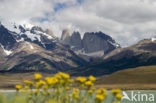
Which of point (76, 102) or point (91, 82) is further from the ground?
point (91, 82)

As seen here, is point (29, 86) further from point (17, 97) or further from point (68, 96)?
point (68, 96)

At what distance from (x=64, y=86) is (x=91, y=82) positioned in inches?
35.1

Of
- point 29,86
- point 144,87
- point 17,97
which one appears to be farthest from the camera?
point 144,87

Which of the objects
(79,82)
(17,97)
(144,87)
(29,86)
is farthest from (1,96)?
(144,87)

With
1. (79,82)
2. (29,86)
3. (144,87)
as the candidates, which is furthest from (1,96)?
(144,87)

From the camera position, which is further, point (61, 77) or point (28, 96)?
point (28, 96)

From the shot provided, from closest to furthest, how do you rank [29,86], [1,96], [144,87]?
[1,96] → [29,86] → [144,87]

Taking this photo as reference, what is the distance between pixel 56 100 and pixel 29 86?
4.07 feet

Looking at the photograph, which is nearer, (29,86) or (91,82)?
(91,82)

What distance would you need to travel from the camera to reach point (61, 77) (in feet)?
30.4

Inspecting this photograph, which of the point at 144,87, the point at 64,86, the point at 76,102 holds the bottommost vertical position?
the point at 144,87

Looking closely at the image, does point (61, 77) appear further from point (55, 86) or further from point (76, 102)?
point (76, 102)

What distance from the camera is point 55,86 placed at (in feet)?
30.4

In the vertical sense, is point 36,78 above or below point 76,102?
above
